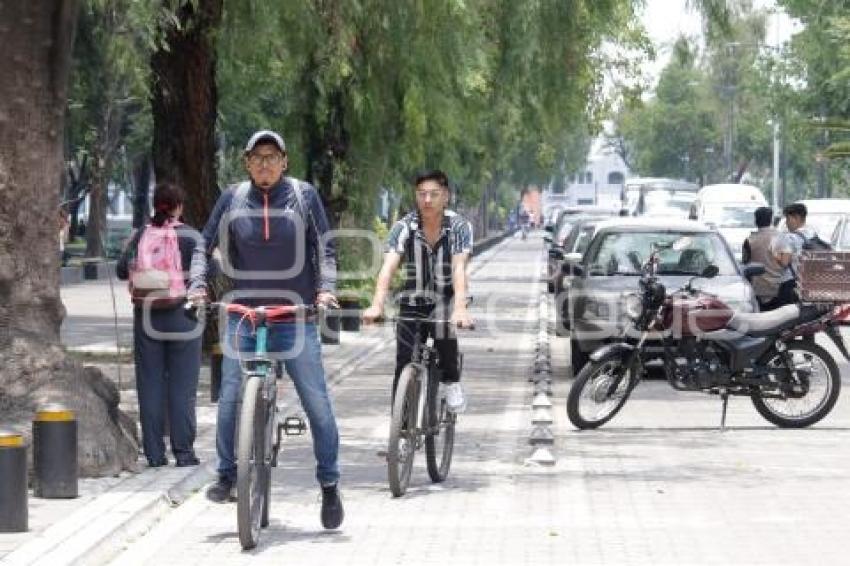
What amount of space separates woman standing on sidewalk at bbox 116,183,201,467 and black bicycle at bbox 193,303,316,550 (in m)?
2.75

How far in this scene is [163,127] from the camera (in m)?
21.6

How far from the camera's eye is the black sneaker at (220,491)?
11.0m

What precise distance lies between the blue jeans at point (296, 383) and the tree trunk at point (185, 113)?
10.6 m

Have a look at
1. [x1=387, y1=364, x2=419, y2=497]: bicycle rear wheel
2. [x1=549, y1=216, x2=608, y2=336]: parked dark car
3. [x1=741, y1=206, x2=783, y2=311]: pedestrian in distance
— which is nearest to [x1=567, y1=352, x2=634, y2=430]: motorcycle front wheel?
[x1=387, y1=364, x2=419, y2=497]: bicycle rear wheel

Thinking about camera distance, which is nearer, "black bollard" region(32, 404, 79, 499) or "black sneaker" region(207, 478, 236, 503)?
"black sneaker" region(207, 478, 236, 503)

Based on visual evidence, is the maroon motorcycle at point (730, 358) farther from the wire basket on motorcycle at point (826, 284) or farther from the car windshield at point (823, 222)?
the car windshield at point (823, 222)

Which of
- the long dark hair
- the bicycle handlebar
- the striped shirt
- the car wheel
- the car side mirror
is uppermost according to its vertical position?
the long dark hair

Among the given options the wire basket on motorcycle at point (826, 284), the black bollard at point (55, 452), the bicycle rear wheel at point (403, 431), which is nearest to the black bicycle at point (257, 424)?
the bicycle rear wheel at point (403, 431)

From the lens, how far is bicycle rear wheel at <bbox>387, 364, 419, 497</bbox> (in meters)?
12.0

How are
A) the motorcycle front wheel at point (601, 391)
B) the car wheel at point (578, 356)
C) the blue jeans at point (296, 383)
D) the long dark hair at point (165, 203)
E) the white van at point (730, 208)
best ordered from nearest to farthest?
the blue jeans at point (296, 383) < the long dark hair at point (165, 203) < the motorcycle front wheel at point (601, 391) < the car wheel at point (578, 356) < the white van at point (730, 208)

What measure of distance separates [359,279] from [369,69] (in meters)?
9.48

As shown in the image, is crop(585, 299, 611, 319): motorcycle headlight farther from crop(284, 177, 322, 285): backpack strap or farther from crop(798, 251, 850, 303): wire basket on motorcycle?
crop(284, 177, 322, 285): backpack strap

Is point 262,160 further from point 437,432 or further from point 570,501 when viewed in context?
point 570,501

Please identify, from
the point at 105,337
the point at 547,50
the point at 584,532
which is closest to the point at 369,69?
the point at 547,50
